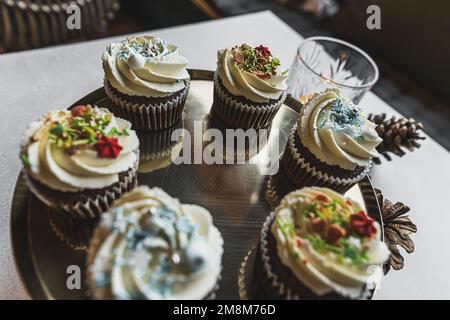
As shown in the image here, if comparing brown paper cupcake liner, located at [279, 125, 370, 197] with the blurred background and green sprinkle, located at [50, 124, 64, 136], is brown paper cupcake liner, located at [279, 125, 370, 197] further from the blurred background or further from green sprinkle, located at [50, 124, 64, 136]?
the blurred background

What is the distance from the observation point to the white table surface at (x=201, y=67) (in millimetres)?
1792

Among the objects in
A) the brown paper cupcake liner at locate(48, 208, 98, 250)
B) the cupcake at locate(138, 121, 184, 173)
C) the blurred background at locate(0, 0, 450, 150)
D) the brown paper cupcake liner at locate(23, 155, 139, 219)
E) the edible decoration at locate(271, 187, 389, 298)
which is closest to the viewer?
the edible decoration at locate(271, 187, 389, 298)

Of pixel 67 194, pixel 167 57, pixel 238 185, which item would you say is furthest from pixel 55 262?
pixel 167 57

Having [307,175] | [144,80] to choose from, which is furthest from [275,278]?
[144,80]

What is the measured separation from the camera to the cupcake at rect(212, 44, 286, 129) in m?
1.87

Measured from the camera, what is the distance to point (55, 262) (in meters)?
1.40

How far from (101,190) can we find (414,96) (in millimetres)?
3003

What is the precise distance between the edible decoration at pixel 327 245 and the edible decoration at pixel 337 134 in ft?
1.09

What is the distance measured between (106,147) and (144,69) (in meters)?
0.47

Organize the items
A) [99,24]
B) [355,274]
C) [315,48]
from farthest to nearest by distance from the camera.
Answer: [99,24], [315,48], [355,274]

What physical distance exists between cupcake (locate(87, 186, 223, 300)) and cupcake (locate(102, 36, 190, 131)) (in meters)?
0.67

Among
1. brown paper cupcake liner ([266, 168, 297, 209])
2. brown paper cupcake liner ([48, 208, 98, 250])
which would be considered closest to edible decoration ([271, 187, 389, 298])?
brown paper cupcake liner ([266, 168, 297, 209])
